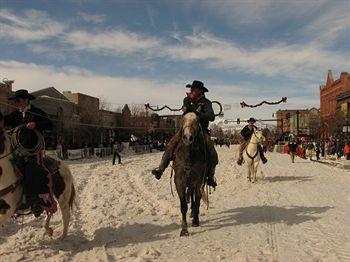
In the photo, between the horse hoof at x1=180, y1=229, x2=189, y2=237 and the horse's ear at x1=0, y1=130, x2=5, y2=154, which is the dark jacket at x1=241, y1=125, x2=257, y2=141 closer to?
the horse hoof at x1=180, y1=229, x2=189, y2=237

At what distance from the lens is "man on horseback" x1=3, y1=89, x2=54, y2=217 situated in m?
7.05

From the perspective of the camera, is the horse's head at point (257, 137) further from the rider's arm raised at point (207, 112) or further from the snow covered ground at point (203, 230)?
the rider's arm raised at point (207, 112)

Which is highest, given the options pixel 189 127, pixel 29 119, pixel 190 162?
pixel 29 119

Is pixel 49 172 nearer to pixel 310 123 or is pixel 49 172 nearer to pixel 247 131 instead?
pixel 247 131

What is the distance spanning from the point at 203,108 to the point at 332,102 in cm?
9286

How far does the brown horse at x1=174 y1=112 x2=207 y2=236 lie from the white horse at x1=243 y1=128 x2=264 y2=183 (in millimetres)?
9099

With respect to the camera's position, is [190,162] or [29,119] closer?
[29,119]

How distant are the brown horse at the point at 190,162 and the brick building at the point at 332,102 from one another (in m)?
61.4

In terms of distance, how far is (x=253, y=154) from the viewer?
1783 cm

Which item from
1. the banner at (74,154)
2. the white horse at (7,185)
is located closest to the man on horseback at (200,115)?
the white horse at (7,185)

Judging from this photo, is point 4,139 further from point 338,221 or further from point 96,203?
point 338,221

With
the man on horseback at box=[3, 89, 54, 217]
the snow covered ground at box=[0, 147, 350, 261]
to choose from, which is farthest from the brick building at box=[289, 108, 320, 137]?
the man on horseback at box=[3, 89, 54, 217]

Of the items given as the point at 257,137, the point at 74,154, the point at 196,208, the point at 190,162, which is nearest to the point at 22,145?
the point at 190,162

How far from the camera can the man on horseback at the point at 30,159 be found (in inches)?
278
